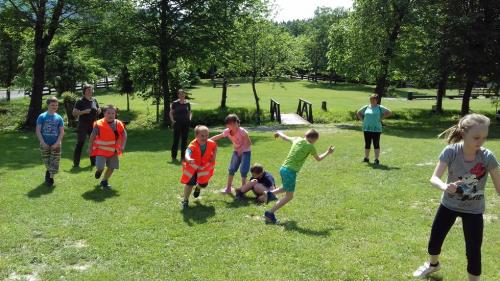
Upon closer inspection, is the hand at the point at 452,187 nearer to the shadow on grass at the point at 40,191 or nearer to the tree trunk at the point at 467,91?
the shadow on grass at the point at 40,191

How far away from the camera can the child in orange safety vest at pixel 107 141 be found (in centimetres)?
990

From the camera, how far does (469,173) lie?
15.8 feet

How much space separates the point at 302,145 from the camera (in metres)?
Result: 7.67

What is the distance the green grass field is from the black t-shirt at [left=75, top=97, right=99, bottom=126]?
126 centimetres

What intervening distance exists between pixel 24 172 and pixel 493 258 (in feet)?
36.0

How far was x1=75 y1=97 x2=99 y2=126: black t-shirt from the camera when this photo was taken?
12.2m

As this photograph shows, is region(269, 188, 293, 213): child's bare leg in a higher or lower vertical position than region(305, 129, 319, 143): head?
lower

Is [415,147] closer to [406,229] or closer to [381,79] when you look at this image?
[406,229]

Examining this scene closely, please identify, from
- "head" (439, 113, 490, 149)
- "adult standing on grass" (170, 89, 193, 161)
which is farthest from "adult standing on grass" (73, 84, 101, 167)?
"head" (439, 113, 490, 149)

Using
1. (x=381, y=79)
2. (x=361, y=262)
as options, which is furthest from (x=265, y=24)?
(x=361, y=262)

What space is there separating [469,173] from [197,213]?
15.7 ft

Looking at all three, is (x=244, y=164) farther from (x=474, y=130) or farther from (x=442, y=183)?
(x=474, y=130)

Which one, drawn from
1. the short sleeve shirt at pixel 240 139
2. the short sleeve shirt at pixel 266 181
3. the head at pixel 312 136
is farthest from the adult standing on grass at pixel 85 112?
the head at pixel 312 136

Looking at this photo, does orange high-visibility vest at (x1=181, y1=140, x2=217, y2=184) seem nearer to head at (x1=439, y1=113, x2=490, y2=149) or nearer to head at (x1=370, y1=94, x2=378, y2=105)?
head at (x1=439, y1=113, x2=490, y2=149)
